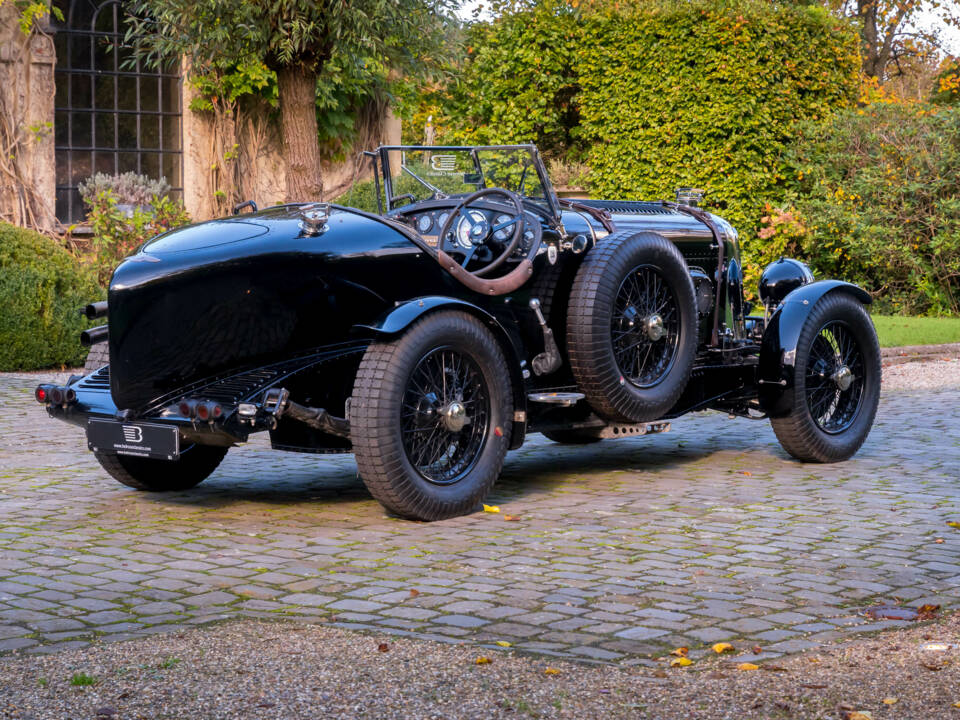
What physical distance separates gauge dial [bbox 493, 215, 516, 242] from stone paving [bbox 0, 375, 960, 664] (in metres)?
1.34

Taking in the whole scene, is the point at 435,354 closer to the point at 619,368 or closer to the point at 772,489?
the point at 619,368

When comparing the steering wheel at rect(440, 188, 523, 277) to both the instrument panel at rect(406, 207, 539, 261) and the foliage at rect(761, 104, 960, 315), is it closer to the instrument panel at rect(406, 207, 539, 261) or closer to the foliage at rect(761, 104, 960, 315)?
the instrument panel at rect(406, 207, 539, 261)

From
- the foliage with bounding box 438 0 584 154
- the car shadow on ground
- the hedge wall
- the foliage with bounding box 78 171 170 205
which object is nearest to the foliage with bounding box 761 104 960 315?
the hedge wall

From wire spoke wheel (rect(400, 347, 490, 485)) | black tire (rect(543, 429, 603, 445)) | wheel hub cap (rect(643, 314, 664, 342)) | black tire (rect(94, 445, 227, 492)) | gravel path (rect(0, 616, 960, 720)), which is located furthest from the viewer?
black tire (rect(543, 429, 603, 445))

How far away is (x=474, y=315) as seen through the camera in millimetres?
6023

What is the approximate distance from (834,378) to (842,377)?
0.05 m

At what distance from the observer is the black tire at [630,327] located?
21.1 ft

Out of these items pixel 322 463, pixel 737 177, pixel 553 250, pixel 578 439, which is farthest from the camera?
pixel 737 177

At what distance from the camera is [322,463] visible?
7.78 metres

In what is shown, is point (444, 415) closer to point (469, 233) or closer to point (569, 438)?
point (469, 233)

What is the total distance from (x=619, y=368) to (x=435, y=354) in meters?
1.22

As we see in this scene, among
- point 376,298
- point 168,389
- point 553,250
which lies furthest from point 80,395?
point 553,250

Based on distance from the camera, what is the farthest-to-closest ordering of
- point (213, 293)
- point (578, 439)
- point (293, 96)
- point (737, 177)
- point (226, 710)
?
point (737, 177) < point (293, 96) < point (578, 439) < point (213, 293) < point (226, 710)

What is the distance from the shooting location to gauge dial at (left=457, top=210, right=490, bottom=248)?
6.72m
